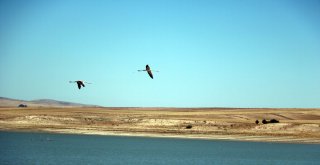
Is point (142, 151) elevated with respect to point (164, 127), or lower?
lower

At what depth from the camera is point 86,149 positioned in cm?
5950

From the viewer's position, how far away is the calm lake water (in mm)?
50125

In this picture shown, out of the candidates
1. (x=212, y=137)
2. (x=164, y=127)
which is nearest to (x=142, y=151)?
(x=212, y=137)

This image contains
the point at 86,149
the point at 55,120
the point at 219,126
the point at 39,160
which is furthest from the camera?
the point at 55,120

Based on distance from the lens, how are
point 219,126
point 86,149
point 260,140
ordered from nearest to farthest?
point 86,149 < point 260,140 < point 219,126

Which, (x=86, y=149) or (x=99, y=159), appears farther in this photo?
(x=86, y=149)

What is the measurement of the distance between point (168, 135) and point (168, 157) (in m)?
23.3

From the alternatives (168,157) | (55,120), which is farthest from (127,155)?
(55,120)

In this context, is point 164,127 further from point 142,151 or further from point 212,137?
point 142,151

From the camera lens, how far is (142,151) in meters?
58.2

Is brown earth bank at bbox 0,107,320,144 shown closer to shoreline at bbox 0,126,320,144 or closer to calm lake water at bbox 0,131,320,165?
shoreline at bbox 0,126,320,144

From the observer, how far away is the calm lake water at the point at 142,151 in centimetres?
5012

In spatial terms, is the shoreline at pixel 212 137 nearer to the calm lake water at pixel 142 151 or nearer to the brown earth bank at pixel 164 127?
the brown earth bank at pixel 164 127

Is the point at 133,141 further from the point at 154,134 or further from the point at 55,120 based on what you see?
the point at 55,120
